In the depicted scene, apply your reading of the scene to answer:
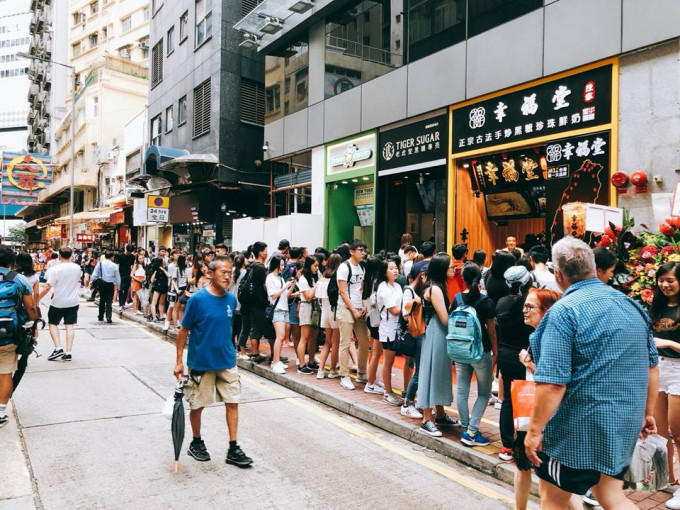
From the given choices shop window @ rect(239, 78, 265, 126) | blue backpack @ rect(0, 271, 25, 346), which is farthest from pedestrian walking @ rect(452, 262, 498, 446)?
shop window @ rect(239, 78, 265, 126)

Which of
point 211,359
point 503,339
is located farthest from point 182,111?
point 503,339

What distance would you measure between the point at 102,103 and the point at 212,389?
3994 cm

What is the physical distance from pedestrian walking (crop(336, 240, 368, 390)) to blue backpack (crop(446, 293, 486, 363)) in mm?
2285

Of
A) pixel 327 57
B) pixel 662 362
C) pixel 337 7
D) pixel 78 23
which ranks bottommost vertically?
pixel 662 362

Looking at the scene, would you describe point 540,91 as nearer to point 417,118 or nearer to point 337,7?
point 417,118

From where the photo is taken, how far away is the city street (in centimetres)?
405

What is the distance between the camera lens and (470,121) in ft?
36.9

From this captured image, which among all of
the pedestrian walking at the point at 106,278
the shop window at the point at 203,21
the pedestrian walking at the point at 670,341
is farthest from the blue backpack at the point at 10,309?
the shop window at the point at 203,21

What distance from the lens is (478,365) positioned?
499 centimetres

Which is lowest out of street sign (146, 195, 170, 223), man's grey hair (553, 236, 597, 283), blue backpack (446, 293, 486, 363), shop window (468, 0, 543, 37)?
blue backpack (446, 293, 486, 363)

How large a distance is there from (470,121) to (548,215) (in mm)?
2897

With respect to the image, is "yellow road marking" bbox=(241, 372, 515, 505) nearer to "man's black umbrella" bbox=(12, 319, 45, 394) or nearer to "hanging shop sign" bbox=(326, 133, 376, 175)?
"man's black umbrella" bbox=(12, 319, 45, 394)

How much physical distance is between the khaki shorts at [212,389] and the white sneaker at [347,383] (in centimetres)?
269

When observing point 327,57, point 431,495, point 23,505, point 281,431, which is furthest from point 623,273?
point 327,57
